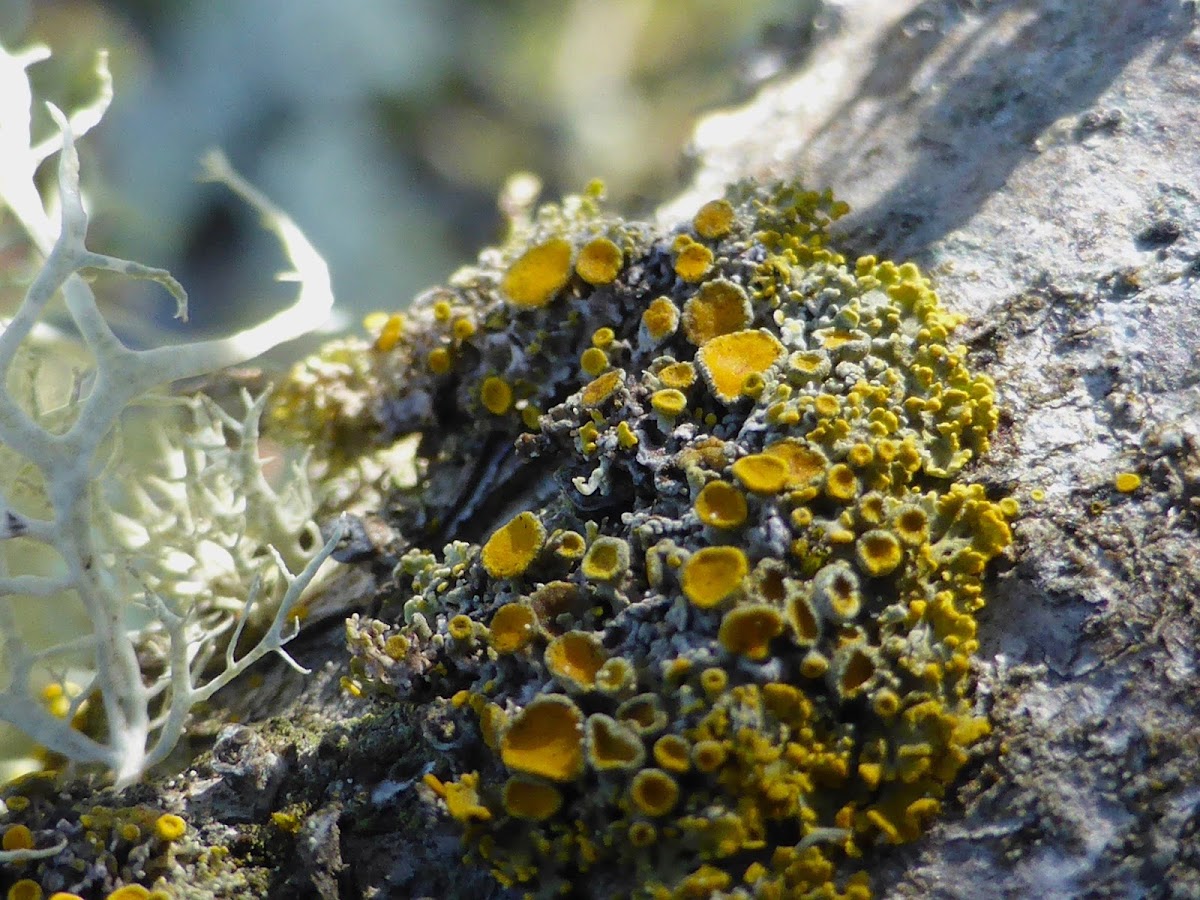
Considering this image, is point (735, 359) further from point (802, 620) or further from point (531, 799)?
point (531, 799)

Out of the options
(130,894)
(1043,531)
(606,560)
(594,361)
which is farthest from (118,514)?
(1043,531)

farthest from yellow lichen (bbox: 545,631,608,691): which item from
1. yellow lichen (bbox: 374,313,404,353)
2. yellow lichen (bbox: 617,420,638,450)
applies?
yellow lichen (bbox: 374,313,404,353)

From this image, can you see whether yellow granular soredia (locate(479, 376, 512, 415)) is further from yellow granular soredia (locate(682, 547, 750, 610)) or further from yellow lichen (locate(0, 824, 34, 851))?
yellow lichen (locate(0, 824, 34, 851))

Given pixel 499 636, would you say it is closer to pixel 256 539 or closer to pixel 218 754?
pixel 218 754

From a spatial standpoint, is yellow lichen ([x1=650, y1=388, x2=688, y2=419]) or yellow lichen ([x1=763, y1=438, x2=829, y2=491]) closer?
yellow lichen ([x1=763, y1=438, x2=829, y2=491])

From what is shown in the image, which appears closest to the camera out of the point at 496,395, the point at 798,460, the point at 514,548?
the point at 798,460
